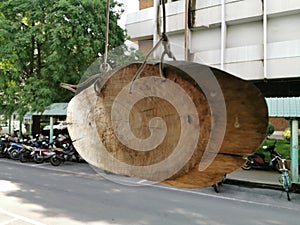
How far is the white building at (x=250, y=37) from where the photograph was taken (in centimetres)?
632

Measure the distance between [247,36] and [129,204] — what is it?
6081 millimetres

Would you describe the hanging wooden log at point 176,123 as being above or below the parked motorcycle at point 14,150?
above

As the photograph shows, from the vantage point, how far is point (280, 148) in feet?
25.7

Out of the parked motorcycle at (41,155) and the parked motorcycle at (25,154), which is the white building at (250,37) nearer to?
the parked motorcycle at (41,155)

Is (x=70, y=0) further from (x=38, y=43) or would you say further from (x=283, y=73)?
(x=283, y=73)

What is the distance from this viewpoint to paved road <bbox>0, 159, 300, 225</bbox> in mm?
2701

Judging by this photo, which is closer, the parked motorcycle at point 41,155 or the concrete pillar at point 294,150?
the concrete pillar at point 294,150

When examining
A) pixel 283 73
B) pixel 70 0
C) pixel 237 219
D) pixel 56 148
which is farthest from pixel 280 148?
pixel 70 0

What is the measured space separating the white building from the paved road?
3.43 metres

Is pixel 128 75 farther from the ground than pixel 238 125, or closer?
farther from the ground

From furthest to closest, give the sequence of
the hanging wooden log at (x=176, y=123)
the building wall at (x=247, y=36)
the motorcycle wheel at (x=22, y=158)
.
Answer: the motorcycle wheel at (x=22, y=158) < the building wall at (x=247, y=36) < the hanging wooden log at (x=176, y=123)

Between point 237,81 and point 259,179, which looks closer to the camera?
point 237,81

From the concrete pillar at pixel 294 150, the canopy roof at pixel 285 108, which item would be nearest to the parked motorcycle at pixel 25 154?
the canopy roof at pixel 285 108

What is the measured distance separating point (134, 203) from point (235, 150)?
3.04m
